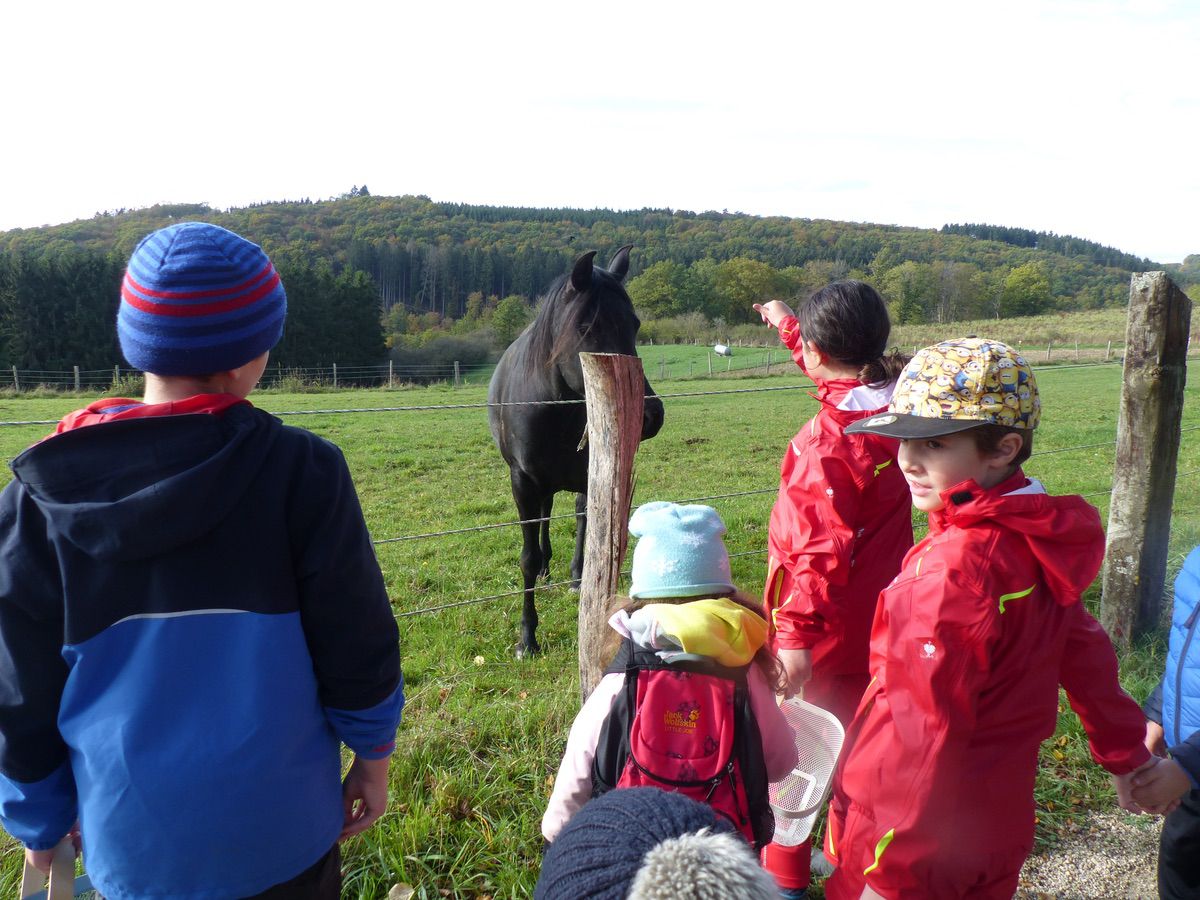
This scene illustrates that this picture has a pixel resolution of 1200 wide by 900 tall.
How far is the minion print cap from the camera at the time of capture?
5.53ft

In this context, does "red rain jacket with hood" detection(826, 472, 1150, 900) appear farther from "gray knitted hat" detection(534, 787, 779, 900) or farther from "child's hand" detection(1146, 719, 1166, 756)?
"gray knitted hat" detection(534, 787, 779, 900)

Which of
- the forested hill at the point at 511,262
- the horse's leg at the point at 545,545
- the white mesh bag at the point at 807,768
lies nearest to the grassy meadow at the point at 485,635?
the horse's leg at the point at 545,545

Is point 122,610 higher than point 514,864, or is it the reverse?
point 122,610

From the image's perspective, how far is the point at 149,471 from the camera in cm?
122

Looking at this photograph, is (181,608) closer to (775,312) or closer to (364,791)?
(364,791)

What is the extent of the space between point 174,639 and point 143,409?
1.25ft

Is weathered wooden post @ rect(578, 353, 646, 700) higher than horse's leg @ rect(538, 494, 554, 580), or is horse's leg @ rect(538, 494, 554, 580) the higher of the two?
weathered wooden post @ rect(578, 353, 646, 700)

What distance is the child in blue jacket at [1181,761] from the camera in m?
1.80

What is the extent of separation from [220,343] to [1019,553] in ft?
5.34

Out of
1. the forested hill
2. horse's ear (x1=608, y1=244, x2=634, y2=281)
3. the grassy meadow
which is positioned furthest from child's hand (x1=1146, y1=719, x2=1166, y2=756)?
the forested hill

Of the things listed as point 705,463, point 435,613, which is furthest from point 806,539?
point 705,463

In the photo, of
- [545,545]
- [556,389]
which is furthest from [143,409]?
[545,545]

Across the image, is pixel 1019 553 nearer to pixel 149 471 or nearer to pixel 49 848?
pixel 149 471

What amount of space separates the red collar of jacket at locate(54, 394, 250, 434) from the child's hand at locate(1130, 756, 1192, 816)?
83.7 inches
